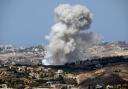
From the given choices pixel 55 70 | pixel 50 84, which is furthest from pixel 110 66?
pixel 50 84

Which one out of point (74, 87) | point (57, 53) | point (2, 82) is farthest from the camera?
point (57, 53)

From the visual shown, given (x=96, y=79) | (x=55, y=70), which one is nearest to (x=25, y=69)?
(x=55, y=70)

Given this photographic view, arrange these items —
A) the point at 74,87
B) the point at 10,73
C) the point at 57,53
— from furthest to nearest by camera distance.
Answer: the point at 57,53
the point at 10,73
the point at 74,87

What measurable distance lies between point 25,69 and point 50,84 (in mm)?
21183

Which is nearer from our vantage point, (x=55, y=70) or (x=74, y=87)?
(x=74, y=87)

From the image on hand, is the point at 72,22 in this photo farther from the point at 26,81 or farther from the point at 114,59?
the point at 26,81

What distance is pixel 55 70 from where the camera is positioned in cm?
12675

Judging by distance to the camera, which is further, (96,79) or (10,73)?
(10,73)

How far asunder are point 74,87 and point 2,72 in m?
25.2

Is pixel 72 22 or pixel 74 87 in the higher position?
pixel 72 22

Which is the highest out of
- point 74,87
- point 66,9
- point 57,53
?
point 66,9

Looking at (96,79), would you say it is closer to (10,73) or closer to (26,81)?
(26,81)

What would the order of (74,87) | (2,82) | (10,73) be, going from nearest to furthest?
(74,87), (2,82), (10,73)

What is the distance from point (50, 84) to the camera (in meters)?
108
